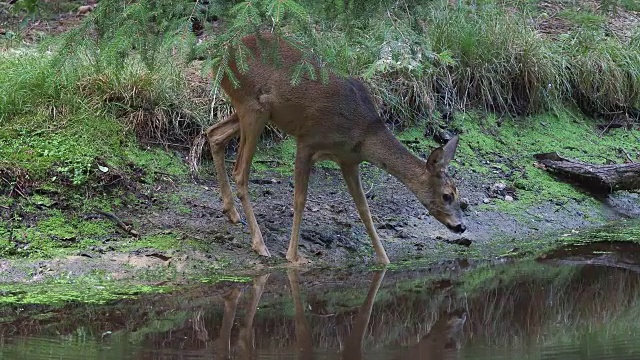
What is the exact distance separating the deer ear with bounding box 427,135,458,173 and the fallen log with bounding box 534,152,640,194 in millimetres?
2744

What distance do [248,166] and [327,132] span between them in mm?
797

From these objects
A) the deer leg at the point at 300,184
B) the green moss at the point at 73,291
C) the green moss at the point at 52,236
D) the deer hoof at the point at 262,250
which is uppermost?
the deer leg at the point at 300,184

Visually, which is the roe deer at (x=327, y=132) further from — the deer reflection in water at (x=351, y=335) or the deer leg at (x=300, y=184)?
the deer reflection in water at (x=351, y=335)

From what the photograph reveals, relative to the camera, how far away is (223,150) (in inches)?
335

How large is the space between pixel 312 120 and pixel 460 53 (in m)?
3.64

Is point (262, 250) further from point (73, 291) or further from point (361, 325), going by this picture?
point (361, 325)

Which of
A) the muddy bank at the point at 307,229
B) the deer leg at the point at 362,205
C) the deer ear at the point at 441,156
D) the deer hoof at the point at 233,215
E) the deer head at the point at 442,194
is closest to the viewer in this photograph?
the muddy bank at the point at 307,229

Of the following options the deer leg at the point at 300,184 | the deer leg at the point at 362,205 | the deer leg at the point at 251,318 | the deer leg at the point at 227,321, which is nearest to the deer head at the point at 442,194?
the deer leg at the point at 362,205

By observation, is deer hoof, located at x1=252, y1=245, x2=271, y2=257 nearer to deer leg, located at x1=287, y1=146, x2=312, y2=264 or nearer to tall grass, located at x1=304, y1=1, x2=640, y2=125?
deer leg, located at x1=287, y1=146, x2=312, y2=264

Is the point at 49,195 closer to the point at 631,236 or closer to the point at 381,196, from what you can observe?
the point at 381,196

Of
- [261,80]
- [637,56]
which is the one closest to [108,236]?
[261,80]

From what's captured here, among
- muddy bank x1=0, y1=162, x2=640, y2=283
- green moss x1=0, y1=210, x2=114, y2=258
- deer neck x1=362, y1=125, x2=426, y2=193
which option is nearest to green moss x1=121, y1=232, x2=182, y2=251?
muddy bank x1=0, y1=162, x2=640, y2=283

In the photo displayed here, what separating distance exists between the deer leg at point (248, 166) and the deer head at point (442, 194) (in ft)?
4.58

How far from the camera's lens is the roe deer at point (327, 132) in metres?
7.93
